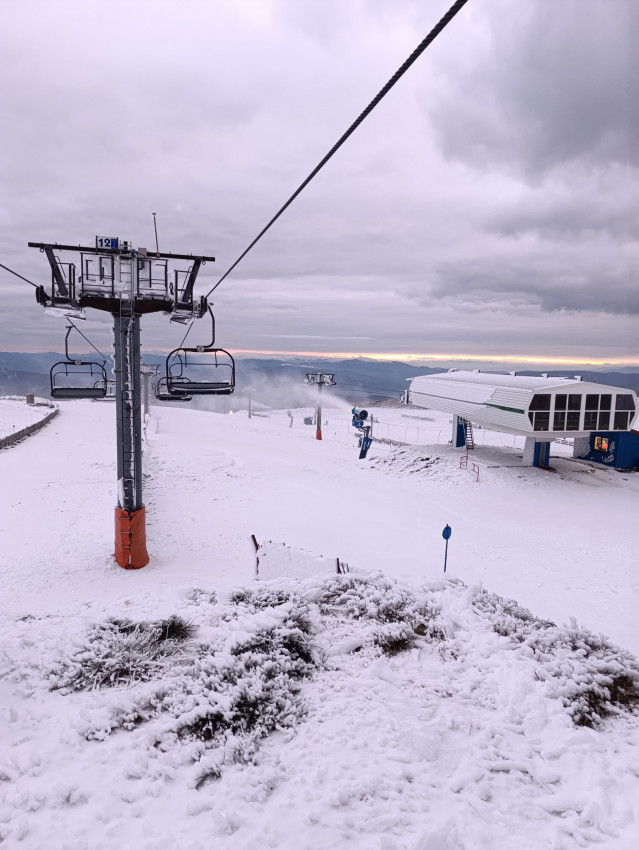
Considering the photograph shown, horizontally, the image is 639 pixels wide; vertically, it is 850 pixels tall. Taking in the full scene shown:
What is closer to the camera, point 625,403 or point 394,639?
point 394,639

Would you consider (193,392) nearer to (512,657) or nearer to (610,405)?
(512,657)

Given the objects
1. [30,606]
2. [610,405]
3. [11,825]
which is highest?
[610,405]

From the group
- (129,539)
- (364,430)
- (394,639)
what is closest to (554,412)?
(364,430)

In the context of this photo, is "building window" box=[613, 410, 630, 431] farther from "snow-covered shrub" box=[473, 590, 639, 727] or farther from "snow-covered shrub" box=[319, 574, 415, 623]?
"snow-covered shrub" box=[319, 574, 415, 623]

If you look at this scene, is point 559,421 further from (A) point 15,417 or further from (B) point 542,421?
(A) point 15,417

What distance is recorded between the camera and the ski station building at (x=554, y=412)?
1118 inches

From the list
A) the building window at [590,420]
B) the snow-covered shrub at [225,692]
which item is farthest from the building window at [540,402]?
the snow-covered shrub at [225,692]

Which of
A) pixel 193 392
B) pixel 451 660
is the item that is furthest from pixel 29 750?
pixel 193 392

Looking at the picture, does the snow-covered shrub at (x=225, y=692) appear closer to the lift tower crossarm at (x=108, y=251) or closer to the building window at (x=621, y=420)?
the lift tower crossarm at (x=108, y=251)

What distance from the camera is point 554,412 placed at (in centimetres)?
2858

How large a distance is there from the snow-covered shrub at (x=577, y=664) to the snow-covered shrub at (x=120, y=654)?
22.0ft

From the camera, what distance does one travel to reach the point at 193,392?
46.7 feet

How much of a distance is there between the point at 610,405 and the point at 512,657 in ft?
86.0

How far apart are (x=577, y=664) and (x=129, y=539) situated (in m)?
11.9
